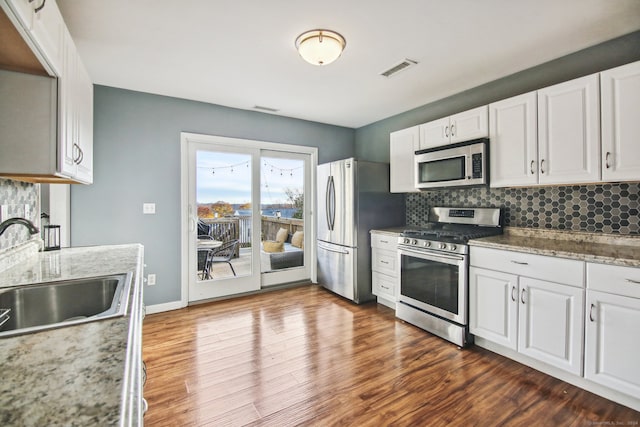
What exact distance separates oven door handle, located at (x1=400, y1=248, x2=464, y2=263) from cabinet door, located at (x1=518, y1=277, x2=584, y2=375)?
1.61 ft

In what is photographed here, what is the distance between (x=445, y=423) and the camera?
1.65m

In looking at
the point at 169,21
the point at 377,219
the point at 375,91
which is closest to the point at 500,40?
the point at 375,91

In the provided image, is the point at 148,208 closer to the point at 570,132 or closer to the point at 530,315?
the point at 530,315

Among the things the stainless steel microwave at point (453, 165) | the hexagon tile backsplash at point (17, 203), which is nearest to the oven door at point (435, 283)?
the stainless steel microwave at point (453, 165)

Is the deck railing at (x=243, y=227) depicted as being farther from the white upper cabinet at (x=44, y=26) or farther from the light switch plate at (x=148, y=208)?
the white upper cabinet at (x=44, y=26)

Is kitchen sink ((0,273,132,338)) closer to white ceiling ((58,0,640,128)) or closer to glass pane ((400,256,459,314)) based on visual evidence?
white ceiling ((58,0,640,128))

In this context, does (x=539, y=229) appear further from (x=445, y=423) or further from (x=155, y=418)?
(x=155, y=418)

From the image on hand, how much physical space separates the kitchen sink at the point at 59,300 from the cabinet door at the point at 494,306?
2405 millimetres

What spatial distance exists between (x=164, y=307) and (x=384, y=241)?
260 centimetres

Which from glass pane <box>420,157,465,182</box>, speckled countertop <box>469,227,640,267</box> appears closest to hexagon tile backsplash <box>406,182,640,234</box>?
speckled countertop <box>469,227,640,267</box>

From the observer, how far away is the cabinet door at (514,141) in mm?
2336

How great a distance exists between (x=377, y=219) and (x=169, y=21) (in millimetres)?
2786

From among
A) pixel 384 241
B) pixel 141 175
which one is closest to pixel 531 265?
pixel 384 241

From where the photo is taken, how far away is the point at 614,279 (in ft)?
5.67
